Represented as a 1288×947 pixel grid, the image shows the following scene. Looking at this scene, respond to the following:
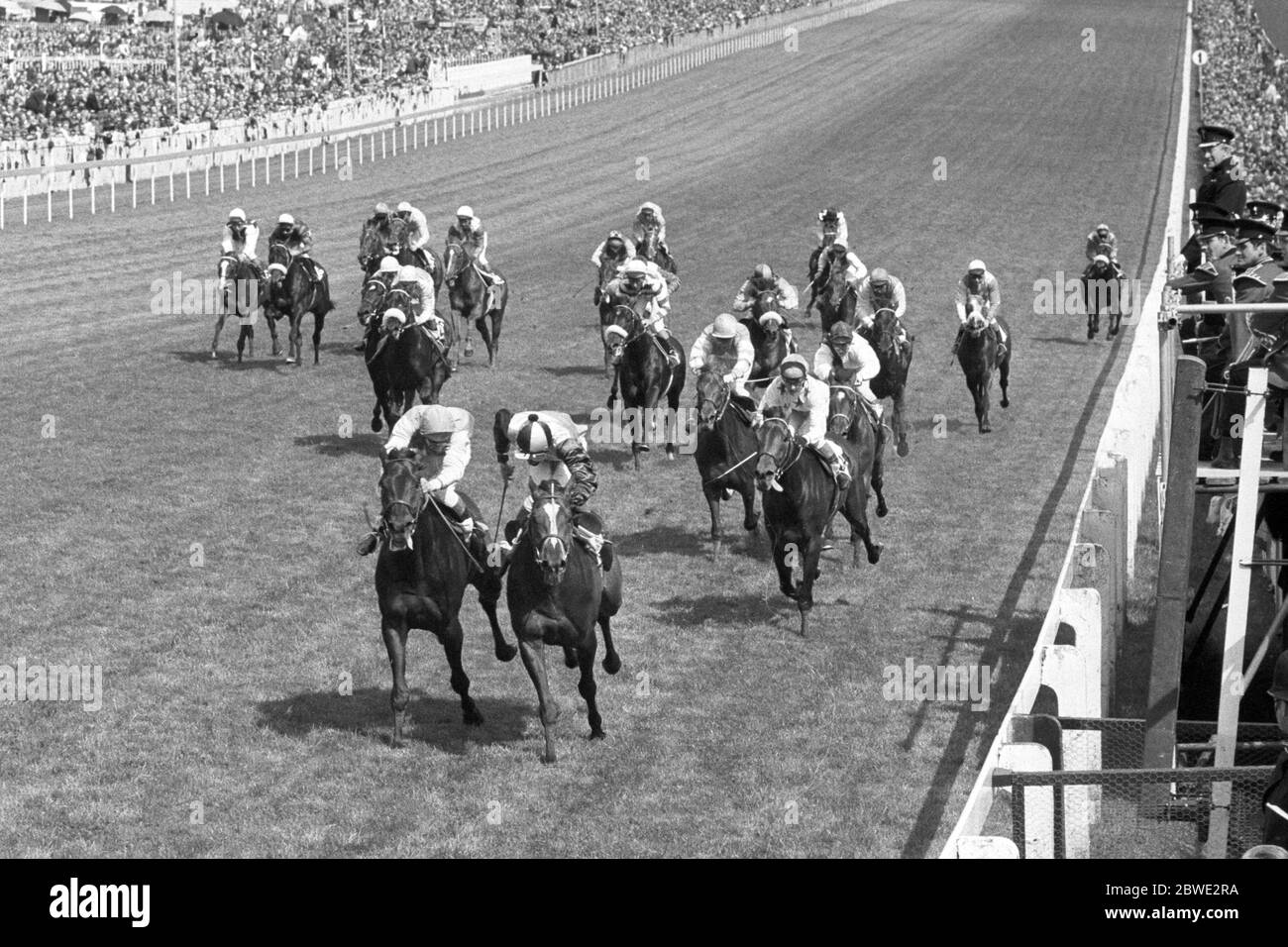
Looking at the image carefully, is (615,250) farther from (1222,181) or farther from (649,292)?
(1222,181)

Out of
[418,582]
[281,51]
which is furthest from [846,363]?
[281,51]

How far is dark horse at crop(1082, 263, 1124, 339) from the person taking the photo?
28.8m

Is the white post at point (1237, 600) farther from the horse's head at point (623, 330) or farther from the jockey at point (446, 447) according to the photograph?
the horse's head at point (623, 330)

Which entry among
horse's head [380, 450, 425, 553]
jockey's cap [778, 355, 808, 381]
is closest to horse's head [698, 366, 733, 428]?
jockey's cap [778, 355, 808, 381]

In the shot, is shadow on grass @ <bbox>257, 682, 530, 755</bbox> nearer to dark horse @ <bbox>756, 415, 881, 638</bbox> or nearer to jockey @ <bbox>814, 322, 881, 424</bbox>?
dark horse @ <bbox>756, 415, 881, 638</bbox>

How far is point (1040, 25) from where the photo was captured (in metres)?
72.6

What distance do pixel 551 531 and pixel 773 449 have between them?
128 inches

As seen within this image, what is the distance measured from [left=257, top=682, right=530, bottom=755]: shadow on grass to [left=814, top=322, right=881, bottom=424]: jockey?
4.93 metres

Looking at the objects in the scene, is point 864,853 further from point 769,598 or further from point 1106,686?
point 769,598

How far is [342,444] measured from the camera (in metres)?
20.7

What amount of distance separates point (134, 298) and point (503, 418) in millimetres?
19681

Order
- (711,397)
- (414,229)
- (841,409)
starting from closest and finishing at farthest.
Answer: (841,409), (711,397), (414,229)
